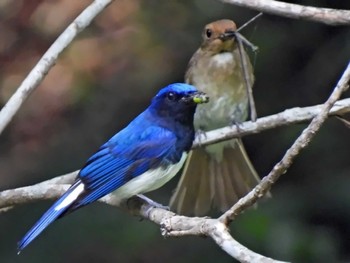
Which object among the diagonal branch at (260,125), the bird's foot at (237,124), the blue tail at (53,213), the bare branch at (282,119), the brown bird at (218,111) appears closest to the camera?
the blue tail at (53,213)

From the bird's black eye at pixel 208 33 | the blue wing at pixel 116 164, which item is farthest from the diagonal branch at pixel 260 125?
the bird's black eye at pixel 208 33

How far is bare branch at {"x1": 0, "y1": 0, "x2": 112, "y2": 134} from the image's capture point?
4859 mm

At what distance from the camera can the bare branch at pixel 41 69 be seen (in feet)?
15.9

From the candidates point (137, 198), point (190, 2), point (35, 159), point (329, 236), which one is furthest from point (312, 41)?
point (137, 198)

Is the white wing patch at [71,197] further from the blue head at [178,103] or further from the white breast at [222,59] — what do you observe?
the white breast at [222,59]

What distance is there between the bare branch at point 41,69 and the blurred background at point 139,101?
1715mm

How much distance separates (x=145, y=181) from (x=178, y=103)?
0.38 metres

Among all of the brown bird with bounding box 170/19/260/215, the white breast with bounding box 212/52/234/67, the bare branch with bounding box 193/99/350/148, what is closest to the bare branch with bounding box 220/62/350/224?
the bare branch with bounding box 193/99/350/148

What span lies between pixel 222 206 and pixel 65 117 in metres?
1.37

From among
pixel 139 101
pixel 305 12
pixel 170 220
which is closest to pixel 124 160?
pixel 170 220

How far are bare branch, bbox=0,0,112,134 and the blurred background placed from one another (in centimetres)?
171

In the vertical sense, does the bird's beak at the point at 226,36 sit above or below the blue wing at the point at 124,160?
above

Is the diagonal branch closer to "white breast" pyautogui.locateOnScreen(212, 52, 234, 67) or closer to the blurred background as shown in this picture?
"white breast" pyautogui.locateOnScreen(212, 52, 234, 67)

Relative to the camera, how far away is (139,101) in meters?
7.36
